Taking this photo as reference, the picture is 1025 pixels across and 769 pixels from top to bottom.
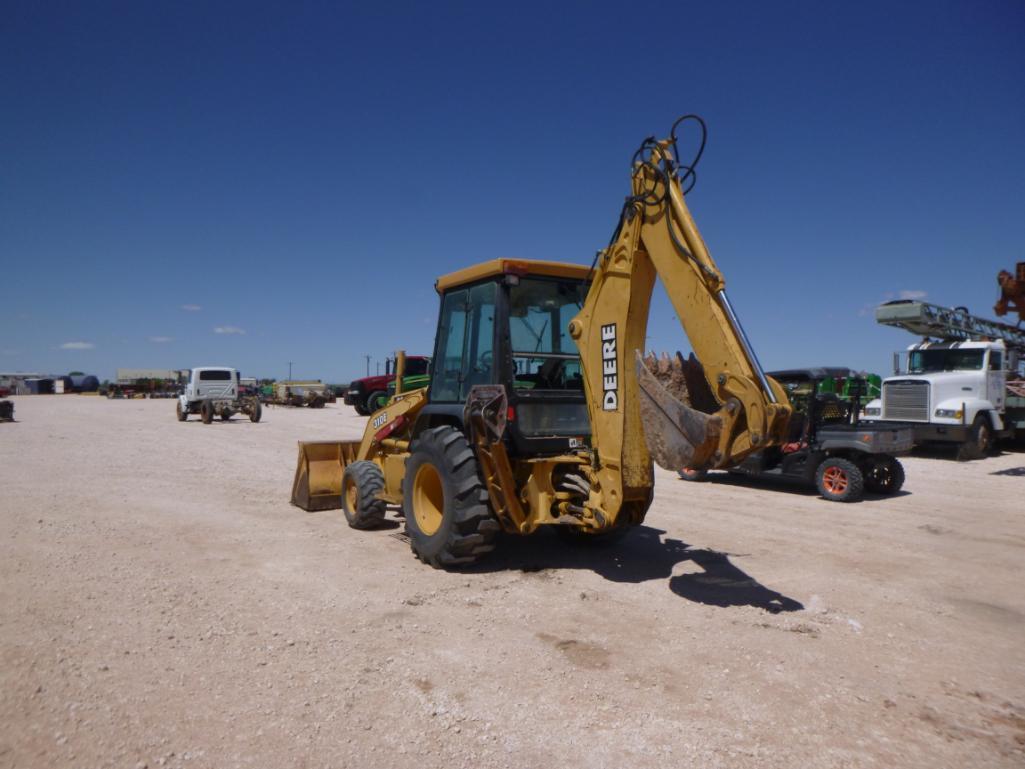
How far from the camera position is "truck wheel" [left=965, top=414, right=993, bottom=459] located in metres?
14.5

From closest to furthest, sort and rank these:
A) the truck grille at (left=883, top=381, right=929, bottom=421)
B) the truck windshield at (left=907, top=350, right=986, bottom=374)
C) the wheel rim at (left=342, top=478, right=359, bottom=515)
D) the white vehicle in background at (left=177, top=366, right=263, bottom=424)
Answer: the wheel rim at (left=342, top=478, right=359, bottom=515) < the truck grille at (left=883, top=381, right=929, bottom=421) < the truck windshield at (left=907, top=350, right=986, bottom=374) < the white vehicle in background at (left=177, top=366, right=263, bottom=424)

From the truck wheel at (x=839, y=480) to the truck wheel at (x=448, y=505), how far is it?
6.52 metres

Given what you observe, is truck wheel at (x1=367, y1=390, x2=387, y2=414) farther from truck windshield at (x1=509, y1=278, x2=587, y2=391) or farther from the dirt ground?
truck windshield at (x1=509, y1=278, x2=587, y2=391)

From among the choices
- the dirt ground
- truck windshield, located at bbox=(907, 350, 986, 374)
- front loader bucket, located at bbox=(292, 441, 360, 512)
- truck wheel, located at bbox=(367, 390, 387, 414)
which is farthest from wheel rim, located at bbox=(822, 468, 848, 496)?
truck windshield, located at bbox=(907, 350, 986, 374)

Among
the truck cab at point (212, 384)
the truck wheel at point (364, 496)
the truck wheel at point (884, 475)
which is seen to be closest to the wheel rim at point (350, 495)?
the truck wheel at point (364, 496)

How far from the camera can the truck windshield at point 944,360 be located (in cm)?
1540

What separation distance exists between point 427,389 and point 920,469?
1131 centimetres

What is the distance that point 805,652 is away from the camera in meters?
4.04

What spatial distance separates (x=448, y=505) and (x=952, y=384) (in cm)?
1407

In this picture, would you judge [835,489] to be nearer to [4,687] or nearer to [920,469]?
[920,469]

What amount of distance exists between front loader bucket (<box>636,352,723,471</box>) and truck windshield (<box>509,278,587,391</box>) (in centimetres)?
140

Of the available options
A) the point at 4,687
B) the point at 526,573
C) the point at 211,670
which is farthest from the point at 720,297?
the point at 4,687

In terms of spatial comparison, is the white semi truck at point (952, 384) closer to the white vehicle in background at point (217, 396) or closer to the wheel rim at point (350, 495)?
the wheel rim at point (350, 495)

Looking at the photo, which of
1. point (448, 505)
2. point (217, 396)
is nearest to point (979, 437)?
point (448, 505)
